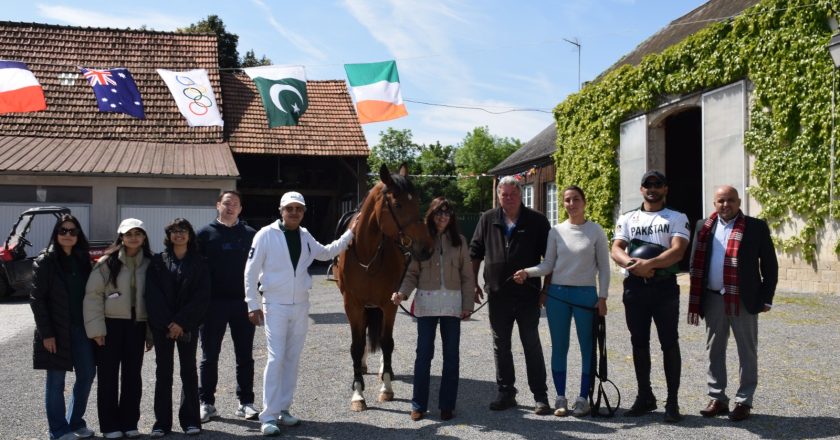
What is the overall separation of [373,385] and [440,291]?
1.55m

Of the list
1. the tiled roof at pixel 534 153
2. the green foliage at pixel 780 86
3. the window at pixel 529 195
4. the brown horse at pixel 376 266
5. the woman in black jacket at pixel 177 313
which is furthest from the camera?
the window at pixel 529 195

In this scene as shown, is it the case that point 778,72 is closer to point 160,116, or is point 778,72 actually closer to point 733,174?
point 733,174

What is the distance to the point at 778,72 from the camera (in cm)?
1183

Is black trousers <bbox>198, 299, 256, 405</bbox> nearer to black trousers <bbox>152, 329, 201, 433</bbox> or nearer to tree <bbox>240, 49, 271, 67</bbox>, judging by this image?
black trousers <bbox>152, 329, 201, 433</bbox>

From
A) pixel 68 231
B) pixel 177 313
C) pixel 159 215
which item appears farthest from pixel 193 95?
pixel 177 313

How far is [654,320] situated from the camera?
16.2 feet

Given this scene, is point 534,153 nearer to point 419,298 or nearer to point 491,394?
point 491,394

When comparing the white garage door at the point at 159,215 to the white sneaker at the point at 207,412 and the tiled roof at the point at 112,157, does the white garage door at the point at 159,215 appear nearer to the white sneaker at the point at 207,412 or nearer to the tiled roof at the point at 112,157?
the tiled roof at the point at 112,157

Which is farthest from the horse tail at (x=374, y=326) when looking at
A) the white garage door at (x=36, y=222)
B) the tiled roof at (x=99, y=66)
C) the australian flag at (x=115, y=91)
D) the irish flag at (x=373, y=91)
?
the tiled roof at (x=99, y=66)

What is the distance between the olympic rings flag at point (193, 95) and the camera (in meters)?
13.3

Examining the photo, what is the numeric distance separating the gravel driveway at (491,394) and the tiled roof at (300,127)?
512 inches

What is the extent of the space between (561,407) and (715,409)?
1.08 metres

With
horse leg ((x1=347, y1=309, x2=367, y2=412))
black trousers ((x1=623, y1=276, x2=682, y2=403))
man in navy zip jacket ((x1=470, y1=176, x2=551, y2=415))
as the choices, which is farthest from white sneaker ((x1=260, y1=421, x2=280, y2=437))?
black trousers ((x1=623, y1=276, x2=682, y2=403))

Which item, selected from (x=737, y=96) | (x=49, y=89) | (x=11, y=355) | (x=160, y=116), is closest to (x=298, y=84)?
(x=11, y=355)
